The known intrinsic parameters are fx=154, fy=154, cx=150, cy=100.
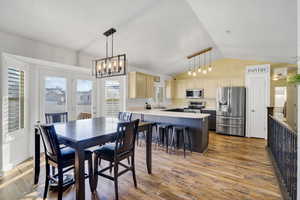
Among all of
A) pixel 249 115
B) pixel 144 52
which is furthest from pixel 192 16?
pixel 249 115

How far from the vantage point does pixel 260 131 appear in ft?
16.5

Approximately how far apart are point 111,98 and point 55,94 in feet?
4.97

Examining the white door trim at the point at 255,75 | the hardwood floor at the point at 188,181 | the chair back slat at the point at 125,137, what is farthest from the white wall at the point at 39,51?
the white door trim at the point at 255,75

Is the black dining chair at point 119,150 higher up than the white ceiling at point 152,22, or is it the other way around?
the white ceiling at point 152,22

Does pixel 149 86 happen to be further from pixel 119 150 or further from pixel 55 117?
pixel 119 150

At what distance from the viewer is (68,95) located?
3889 millimetres

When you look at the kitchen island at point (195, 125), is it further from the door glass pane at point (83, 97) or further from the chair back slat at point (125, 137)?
the door glass pane at point (83, 97)

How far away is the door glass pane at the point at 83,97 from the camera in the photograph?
4098 mm

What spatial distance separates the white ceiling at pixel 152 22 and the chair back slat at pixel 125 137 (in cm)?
187

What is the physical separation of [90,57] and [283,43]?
178 inches

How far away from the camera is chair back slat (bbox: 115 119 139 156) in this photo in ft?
6.44

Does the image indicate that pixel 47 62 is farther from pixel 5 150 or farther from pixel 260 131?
pixel 260 131

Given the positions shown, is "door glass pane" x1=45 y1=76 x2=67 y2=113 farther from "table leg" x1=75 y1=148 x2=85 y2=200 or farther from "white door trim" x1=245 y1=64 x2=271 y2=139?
"white door trim" x1=245 y1=64 x2=271 y2=139

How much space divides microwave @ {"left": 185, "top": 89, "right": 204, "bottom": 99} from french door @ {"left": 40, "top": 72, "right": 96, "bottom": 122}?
4045 mm
